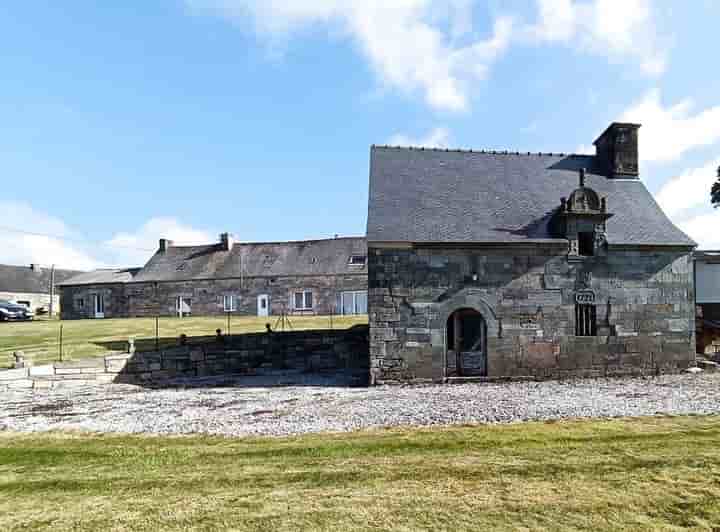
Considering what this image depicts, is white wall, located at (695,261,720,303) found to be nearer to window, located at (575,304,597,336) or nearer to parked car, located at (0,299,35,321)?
window, located at (575,304,597,336)

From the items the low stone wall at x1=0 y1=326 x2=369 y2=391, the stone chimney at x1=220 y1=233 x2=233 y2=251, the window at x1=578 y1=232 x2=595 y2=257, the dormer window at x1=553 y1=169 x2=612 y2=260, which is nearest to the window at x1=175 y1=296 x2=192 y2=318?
the stone chimney at x1=220 y1=233 x2=233 y2=251

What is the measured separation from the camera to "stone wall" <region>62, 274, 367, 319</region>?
89.8 feet

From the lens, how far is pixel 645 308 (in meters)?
12.7

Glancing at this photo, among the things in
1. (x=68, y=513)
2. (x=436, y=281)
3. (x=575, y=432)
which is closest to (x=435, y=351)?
(x=436, y=281)

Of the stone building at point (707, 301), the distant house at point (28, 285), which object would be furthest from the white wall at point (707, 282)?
the distant house at point (28, 285)

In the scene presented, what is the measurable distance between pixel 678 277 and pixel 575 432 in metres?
8.40

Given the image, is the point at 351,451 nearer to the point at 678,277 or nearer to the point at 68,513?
the point at 68,513

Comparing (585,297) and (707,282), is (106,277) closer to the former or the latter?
(585,297)

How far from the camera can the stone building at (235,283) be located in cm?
2750

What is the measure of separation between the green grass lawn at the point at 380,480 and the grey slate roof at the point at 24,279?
3791cm

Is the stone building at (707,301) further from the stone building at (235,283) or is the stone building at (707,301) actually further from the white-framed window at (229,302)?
the white-framed window at (229,302)

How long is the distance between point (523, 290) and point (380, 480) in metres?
8.44

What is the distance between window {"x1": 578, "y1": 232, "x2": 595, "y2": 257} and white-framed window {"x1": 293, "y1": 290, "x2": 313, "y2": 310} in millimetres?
17795

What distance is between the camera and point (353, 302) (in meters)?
27.2
